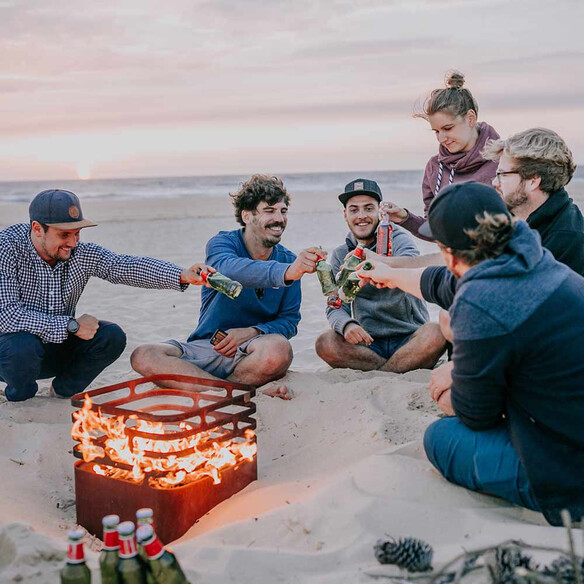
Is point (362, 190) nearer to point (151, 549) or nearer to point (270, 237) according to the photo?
point (270, 237)

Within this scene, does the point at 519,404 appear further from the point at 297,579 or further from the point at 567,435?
the point at 297,579

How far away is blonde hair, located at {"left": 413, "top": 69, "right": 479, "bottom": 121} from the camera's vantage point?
16.3 ft

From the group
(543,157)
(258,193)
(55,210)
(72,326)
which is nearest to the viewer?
(543,157)

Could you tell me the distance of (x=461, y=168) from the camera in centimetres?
524

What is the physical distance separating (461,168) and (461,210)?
2.92m

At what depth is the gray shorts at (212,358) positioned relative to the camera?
516 cm

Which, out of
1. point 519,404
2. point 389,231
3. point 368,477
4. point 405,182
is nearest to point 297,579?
point 368,477

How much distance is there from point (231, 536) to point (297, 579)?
45 cm

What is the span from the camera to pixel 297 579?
245cm

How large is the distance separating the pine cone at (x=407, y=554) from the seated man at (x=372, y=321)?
2869 millimetres

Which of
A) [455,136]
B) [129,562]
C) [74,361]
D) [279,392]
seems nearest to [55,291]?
[74,361]

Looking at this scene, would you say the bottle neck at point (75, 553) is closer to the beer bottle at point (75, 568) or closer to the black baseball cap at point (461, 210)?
the beer bottle at point (75, 568)

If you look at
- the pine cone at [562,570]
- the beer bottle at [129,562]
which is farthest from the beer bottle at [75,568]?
the pine cone at [562,570]

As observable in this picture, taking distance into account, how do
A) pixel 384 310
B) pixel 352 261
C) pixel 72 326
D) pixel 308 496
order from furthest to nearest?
pixel 384 310 < pixel 72 326 < pixel 352 261 < pixel 308 496
